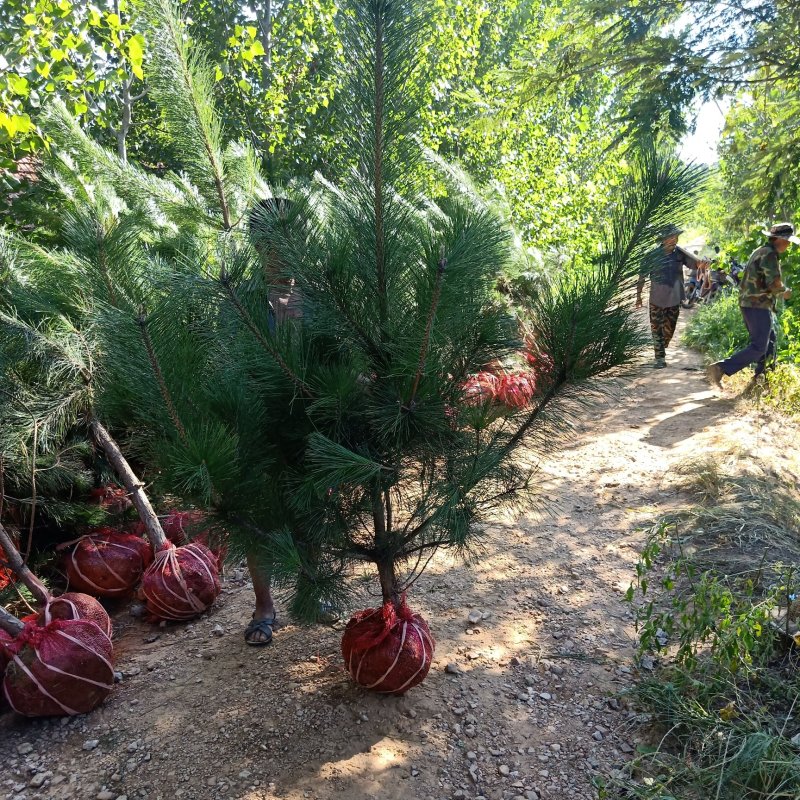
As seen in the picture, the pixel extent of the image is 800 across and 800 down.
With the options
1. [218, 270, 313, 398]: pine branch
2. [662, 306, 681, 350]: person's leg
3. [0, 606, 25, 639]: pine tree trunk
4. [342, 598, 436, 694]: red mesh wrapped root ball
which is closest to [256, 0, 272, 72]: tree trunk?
[662, 306, 681, 350]: person's leg

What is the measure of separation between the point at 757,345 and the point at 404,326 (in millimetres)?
5385

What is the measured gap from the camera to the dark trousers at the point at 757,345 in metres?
6.15

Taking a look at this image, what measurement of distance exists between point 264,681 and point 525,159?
20.9 ft

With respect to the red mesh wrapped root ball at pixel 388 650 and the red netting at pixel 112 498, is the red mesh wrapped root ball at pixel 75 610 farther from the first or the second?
the red mesh wrapped root ball at pixel 388 650

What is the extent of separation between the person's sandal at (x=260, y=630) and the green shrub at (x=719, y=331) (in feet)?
21.3

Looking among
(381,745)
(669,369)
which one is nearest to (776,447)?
(669,369)

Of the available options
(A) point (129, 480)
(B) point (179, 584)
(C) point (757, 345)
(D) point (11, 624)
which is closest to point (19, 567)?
(D) point (11, 624)

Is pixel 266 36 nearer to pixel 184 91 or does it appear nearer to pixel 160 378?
pixel 184 91

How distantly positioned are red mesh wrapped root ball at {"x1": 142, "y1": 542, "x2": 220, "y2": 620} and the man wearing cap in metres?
5.18

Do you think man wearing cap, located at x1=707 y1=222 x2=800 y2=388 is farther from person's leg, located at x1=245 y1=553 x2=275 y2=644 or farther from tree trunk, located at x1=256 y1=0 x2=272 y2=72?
tree trunk, located at x1=256 y1=0 x2=272 y2=72

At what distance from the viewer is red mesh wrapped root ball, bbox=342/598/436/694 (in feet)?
7.75

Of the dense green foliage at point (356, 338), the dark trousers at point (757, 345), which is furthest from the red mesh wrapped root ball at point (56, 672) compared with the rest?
the dark trousers at point (757, 345)

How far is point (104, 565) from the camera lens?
3.34 m

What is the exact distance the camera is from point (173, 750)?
2.35 m
